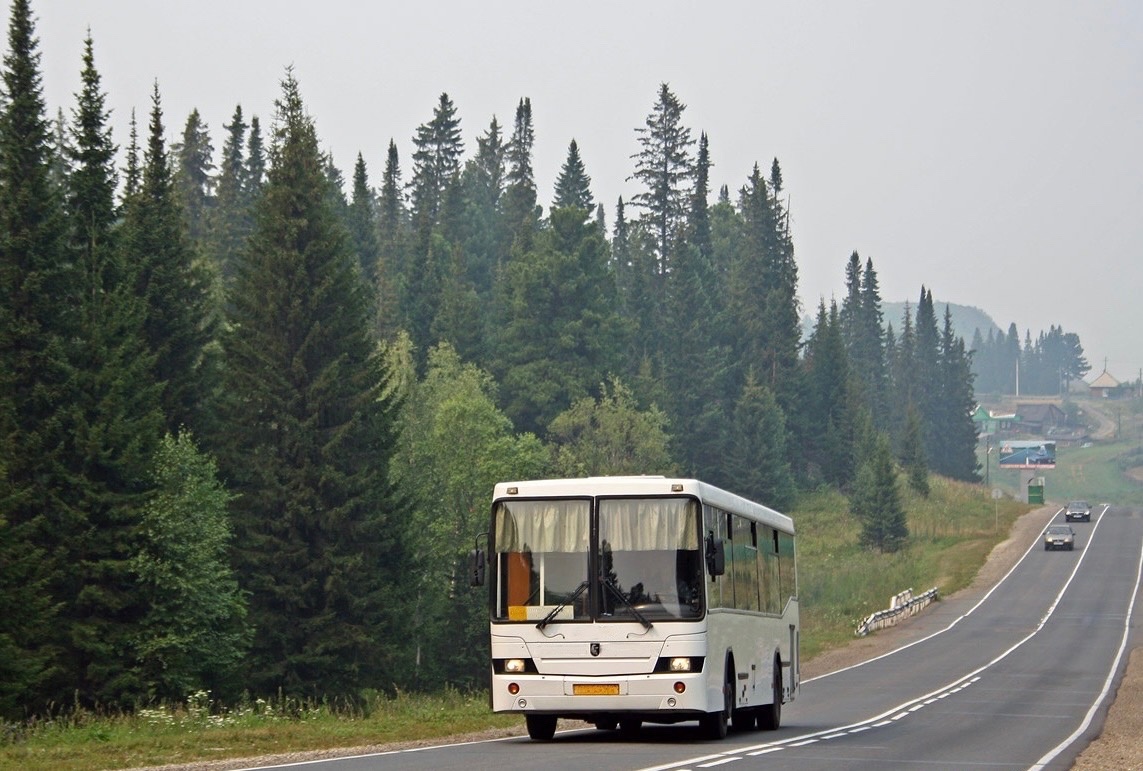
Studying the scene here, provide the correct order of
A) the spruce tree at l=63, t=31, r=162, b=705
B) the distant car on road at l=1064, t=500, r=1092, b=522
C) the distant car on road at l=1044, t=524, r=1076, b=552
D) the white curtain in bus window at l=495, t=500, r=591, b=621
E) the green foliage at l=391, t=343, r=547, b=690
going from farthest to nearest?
the distant car on road at l=1064, t=500, r=1092, b=522
the distant car on road at l=1044, t=524, r=1076, b=552
the green foliage at l=391, t=343, r=547, b=690
the spruce tree at l=63, t=31, r=162, b=705
the white curtain in bus window at l=495, t=500, r=591, b=621

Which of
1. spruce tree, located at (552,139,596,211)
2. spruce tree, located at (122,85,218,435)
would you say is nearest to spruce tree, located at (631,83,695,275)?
spruce tree, located at (552,139,596,211)

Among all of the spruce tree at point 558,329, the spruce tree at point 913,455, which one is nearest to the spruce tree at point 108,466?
the spruce tree at point 558,329

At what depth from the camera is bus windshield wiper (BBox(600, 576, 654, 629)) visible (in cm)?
2014

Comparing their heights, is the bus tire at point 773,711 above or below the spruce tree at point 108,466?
below

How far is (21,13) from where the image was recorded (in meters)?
52.3

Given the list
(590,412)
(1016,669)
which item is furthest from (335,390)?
(590,412)

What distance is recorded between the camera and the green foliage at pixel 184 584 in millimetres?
48844

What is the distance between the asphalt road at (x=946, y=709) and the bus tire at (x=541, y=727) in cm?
31

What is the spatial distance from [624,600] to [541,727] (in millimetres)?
2494

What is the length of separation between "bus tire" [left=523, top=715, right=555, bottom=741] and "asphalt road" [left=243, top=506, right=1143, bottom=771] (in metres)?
0.31

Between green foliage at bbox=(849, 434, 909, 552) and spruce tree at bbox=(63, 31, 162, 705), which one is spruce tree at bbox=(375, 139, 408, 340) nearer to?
green foliage at bbox=(849, 434, 909, 552)

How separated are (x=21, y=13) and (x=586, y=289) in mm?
72797

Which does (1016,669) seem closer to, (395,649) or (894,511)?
(395,649)

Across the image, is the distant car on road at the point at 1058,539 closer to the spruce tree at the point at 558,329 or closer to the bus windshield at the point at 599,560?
the spruce tree at the point at 558,329
